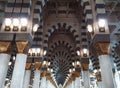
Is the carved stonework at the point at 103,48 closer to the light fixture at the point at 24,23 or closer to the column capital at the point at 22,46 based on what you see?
the column capital at the point at 22,46

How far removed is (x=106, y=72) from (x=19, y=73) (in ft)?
13.6

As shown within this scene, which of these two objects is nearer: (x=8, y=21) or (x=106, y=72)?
(x=106, y=72)

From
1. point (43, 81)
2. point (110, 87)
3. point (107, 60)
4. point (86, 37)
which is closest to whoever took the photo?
point (110, 87)

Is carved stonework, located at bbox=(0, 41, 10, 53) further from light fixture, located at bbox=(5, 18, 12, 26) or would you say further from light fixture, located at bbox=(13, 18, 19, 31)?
light fixture, located at bbox=(5, 18, 12, 26)

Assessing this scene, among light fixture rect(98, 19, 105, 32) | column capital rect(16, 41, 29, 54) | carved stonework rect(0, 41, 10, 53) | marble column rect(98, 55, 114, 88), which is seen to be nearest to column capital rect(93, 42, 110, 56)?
marble column rect(98, 55, 114, 88)

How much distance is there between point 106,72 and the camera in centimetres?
732

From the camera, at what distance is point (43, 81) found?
15805 millimetres

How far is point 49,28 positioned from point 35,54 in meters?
3.49

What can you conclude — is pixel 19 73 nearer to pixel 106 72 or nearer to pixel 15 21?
pixel 15 21

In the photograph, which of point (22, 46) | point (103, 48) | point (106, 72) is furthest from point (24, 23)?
point (106, 72)

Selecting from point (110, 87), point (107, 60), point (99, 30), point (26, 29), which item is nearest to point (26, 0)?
point (26, 29)

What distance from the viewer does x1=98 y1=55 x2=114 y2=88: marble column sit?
7078 mm

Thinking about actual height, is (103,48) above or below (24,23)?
below

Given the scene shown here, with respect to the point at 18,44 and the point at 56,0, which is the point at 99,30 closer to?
the point at 18,44
